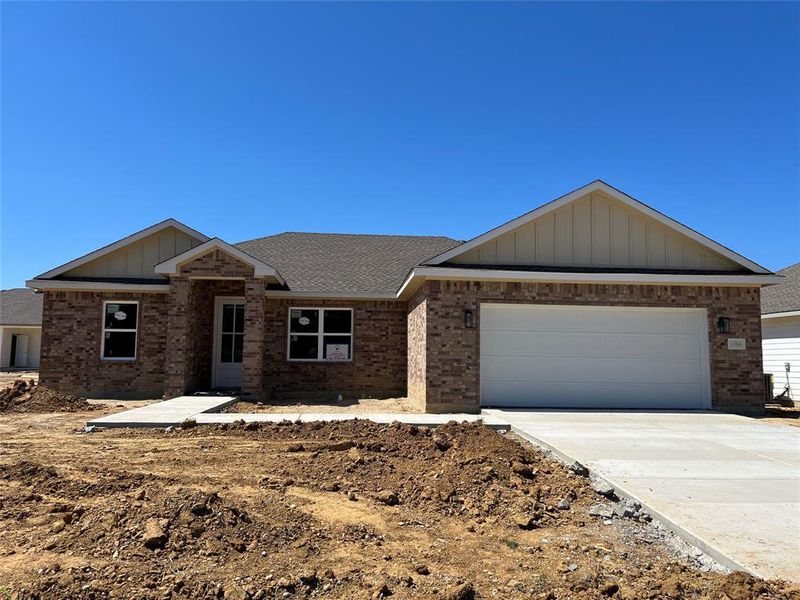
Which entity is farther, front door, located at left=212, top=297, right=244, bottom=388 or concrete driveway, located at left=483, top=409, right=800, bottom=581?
front door, located at left=212, top=297, right=244, bottom=388

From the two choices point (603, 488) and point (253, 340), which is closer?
point (603, 488)

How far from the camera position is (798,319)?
17078mm

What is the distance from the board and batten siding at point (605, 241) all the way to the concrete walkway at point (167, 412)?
8073 millimetres

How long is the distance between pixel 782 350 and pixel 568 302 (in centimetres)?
1038

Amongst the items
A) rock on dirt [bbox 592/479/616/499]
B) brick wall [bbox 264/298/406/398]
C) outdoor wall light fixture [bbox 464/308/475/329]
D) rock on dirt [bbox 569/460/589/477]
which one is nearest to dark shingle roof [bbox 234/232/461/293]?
brick wall [bbox 264/298/406/398]

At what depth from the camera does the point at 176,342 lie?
1384 cm

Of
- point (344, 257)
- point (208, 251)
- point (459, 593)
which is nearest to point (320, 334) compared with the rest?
point (208, 251)

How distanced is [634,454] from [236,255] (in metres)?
10.5

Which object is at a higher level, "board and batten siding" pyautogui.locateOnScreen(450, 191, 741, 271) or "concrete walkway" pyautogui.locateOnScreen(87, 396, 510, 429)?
"board and batten siding" pyautogui.locateOnScreen(450, 191, 741, 271)

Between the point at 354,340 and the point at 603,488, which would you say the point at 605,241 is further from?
the point at 603,488

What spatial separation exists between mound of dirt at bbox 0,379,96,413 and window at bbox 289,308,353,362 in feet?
18.0

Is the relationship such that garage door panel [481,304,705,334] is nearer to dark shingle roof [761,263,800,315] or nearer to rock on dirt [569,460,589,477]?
dark shingle roof [761,263,800,315]

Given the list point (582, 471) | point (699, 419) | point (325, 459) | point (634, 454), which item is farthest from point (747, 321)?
point (325, 459)

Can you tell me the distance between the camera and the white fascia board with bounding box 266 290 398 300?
15461 mm
